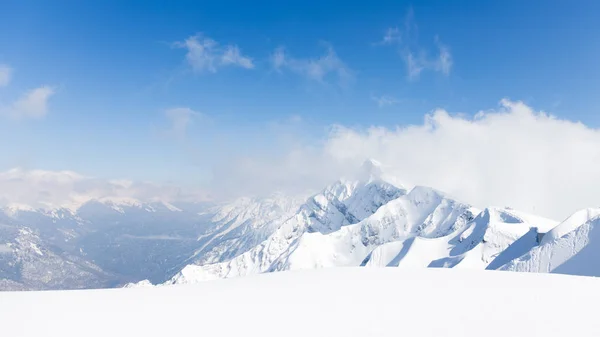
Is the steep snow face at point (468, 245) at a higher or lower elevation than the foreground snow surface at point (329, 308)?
higher

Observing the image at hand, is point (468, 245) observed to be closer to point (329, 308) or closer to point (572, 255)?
point (572, 255)

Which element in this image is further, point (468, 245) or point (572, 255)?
point (468, 245)

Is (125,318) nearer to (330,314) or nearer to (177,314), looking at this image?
(177,314)

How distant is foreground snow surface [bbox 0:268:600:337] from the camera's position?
32.2ft

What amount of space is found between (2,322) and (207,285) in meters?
6.68

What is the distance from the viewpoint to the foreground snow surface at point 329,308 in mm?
9820

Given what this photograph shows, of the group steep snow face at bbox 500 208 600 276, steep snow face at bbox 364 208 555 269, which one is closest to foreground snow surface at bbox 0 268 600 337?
steep snow face at bbox 500 208 600 276

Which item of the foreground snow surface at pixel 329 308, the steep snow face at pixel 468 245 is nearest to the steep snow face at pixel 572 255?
the foreground snow surface at pixel 329 308

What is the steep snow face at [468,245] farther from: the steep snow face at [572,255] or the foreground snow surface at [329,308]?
the foreground snow surface at [329,308]

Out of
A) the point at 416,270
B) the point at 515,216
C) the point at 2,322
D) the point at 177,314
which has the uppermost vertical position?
the point at 515,216

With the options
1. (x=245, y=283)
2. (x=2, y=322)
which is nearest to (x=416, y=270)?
(x=245, y=283)

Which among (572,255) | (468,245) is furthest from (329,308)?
(468,245)

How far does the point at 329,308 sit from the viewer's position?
11430mm

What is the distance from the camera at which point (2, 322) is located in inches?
400
